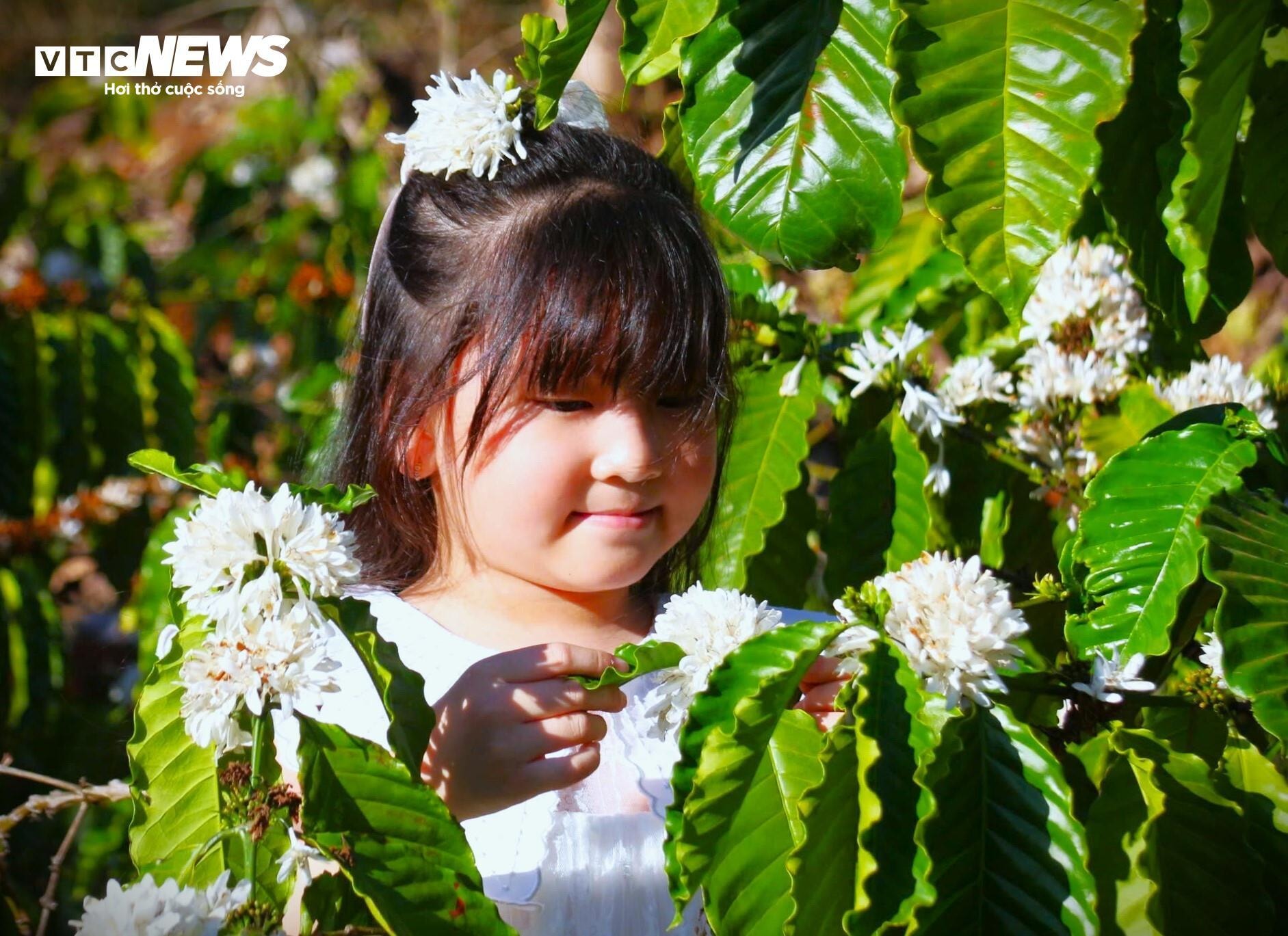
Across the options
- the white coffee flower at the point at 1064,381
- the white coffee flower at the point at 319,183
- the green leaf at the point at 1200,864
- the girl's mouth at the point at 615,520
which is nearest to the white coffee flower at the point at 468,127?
the girl's mouth at the point at 615,520

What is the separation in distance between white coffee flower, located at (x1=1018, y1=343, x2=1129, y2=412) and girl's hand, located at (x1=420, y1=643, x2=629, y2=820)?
2.04 feet

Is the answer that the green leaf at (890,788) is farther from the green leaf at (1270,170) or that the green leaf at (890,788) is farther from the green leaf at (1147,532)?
the green leaf at (1270,170)

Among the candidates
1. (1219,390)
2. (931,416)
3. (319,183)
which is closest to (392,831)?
(931,416)

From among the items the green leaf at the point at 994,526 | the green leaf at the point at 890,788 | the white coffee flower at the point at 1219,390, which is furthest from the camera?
the green leaf at the point at 994,526

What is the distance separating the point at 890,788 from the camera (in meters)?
0.81

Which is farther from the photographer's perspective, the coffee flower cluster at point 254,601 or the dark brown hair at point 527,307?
the dark brown hair at point 527,307

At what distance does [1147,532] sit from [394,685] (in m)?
0.58

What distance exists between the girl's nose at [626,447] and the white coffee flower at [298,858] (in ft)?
1.44

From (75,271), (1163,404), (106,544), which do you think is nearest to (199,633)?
(1163,404)

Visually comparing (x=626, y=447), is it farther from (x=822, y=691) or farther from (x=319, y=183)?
(x=319, y=183)

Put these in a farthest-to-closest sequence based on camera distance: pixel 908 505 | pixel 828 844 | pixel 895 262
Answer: pixel 895 262, pixel 908 505, pixel 828 844

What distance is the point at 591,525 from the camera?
1.20 m

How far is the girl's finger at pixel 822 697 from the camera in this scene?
1.00 m

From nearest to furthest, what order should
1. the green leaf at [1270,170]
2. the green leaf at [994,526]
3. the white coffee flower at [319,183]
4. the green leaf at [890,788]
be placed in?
1. the green leaf at [890,788]
2. the green leaf at [1270,170]
3. the green leaf at [994,526]
4. the white coffee flower at [319,183]
